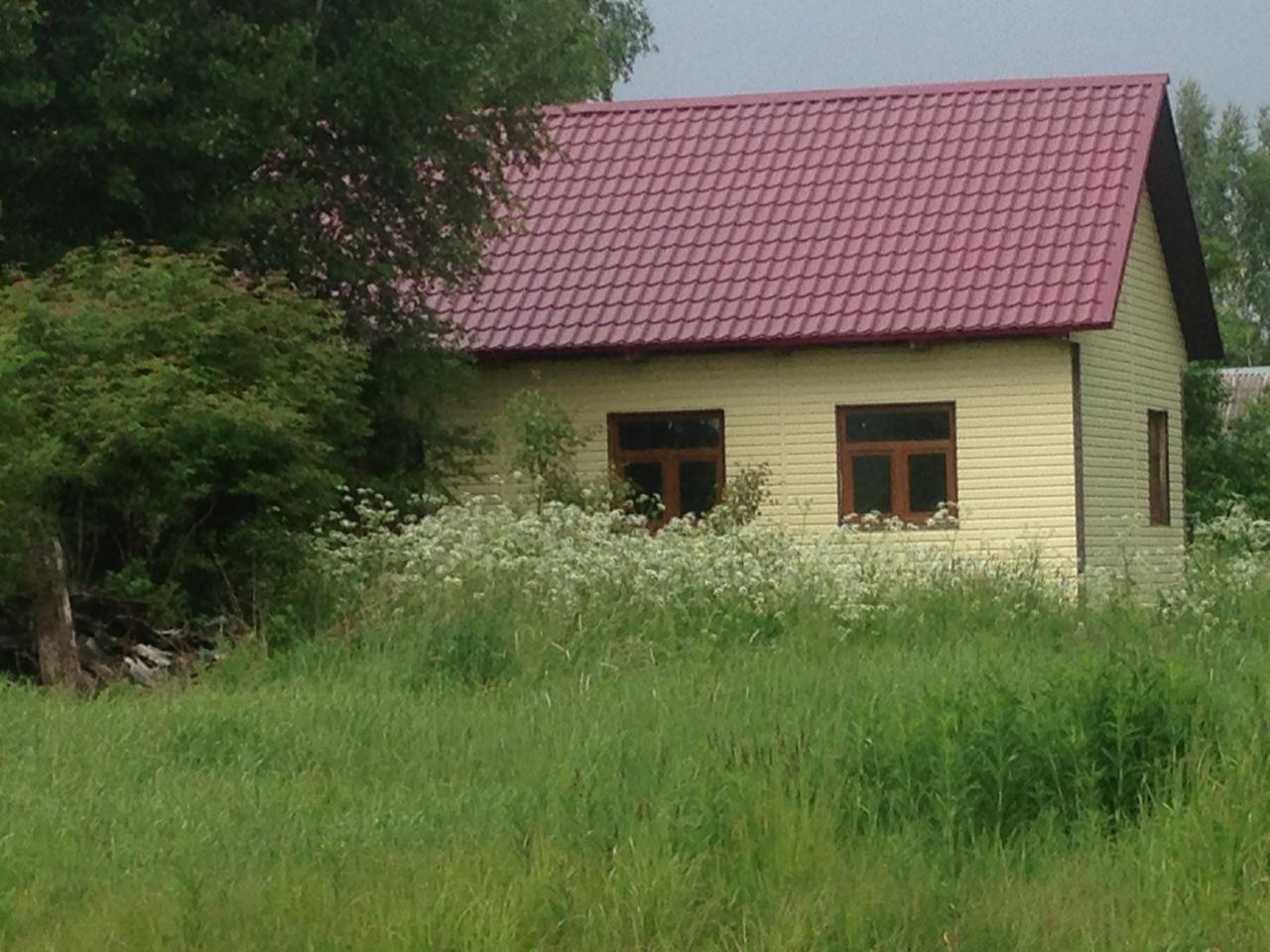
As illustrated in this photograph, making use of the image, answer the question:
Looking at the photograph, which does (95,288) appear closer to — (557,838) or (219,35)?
(219,35)

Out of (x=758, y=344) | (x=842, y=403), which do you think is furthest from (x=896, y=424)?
(x=758, y=344)

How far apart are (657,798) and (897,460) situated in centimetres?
1786

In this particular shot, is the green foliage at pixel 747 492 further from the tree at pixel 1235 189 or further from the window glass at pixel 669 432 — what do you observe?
the tree at pixel 1235 189

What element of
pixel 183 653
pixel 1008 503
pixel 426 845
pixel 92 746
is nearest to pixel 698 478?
pixel 1008 503

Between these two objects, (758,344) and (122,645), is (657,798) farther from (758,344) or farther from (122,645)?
(758,344)

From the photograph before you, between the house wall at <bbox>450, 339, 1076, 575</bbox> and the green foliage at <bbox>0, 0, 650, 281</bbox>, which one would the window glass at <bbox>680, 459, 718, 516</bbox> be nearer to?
the house wall at <bbox>450, 339, 1076, 575</bbox>

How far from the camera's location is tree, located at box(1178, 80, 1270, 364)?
260ft

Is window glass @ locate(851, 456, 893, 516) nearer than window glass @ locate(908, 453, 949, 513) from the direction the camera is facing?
No

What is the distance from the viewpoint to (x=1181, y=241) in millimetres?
30500

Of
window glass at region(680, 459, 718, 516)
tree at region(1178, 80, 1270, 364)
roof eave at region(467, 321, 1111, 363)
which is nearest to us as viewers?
roof eave at region(467, 321, 1111, 363)

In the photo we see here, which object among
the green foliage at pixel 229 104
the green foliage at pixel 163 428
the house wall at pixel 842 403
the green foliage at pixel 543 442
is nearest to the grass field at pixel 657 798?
the green foliage at pixel 163 428

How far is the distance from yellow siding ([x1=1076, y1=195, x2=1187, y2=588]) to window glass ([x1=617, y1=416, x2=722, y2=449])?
435 cm

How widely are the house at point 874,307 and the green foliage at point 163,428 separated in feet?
27.8

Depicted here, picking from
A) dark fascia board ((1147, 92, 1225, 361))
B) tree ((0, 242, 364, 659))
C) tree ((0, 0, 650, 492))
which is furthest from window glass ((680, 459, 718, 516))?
tree ((0, 242, 364, 659))
